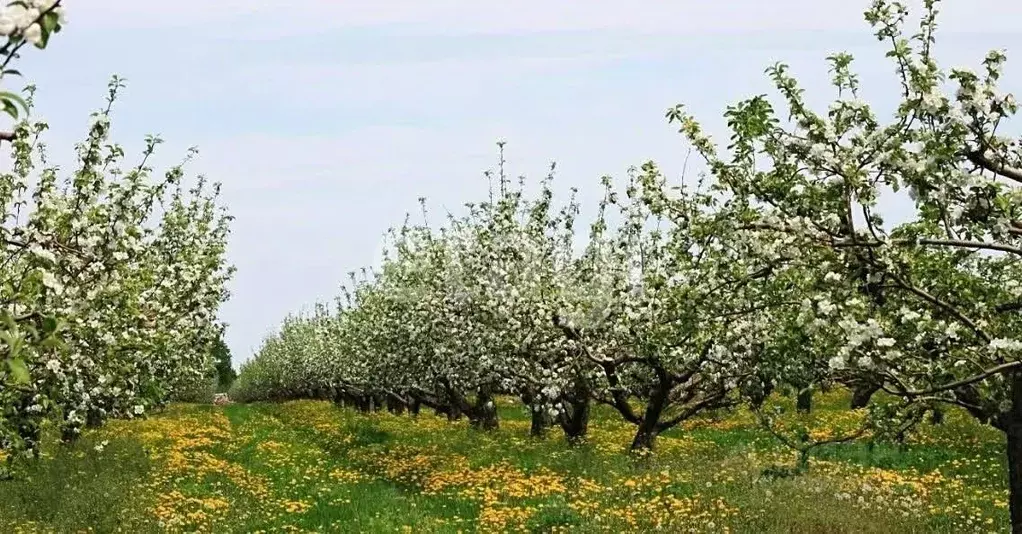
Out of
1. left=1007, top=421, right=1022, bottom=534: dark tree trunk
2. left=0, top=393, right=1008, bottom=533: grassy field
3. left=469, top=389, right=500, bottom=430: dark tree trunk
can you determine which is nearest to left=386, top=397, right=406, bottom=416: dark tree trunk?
left=469, top=389, right=500, bottom=430: dark tree trunk

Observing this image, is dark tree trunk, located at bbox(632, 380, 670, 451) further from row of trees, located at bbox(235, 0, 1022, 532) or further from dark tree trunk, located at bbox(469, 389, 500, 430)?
dark tree trunk, located at bbox(469, 389, 500, 430)

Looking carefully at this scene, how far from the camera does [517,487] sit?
1692 cm

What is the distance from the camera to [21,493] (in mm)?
18141

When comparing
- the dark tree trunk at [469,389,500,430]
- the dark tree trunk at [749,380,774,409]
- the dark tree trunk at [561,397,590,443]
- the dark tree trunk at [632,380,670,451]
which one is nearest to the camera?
the dark tree trunk at [749,380,774,409]

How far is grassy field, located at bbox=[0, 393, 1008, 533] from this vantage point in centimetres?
1380

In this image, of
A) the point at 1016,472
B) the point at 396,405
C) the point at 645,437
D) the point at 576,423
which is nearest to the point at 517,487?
the point at 645,437

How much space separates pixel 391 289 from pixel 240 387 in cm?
9486

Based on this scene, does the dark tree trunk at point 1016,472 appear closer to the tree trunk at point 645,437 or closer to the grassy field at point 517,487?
the grassy field at point 517,487

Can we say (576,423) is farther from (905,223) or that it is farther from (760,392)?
(905,223)

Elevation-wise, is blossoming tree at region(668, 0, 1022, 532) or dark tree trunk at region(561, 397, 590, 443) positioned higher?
blossoming tree at region(668, 0, 1022, 532)

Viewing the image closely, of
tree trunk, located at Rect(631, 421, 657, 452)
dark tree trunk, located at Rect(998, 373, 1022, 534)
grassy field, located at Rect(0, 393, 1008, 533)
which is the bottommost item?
grassy field, located at Rect(0, 393, 1008, 533)

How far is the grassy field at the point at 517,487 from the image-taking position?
13797 mm

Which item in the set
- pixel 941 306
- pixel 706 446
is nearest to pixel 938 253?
pixel 941 306

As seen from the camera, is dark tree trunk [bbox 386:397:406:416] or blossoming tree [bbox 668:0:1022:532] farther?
dark tree trunk [bbox 386:397:406:416]
